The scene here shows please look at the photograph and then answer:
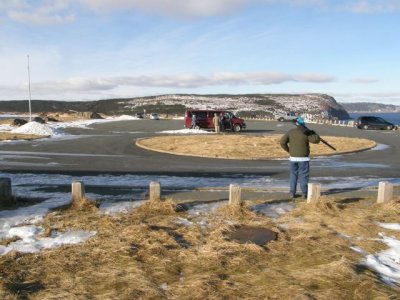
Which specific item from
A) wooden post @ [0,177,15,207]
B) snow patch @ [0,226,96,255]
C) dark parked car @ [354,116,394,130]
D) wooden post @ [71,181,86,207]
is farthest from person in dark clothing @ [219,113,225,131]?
snow patch @ [0,226,96,255]

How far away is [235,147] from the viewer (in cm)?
2080

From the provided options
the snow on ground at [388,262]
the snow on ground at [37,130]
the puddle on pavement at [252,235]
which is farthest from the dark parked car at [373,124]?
the puddle on pavement at [252,235]

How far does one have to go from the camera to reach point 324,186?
12047 mm

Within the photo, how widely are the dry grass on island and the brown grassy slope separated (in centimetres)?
→ 1093

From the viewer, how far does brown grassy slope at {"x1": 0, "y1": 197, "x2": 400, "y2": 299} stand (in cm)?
494

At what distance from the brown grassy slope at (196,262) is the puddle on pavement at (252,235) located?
14cm

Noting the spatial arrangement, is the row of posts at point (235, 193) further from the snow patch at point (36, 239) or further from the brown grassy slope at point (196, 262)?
the snow patch at point (36, 239)

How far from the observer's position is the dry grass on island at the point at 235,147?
63.4 feet

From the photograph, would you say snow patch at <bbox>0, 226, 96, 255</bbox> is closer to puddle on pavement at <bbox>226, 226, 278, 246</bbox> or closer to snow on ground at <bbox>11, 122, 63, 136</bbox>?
puddle on pavement at <bbox>226, 226, 278, 246</bbox>

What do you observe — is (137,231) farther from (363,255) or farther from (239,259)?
(363,255)

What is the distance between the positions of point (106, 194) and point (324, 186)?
625cm

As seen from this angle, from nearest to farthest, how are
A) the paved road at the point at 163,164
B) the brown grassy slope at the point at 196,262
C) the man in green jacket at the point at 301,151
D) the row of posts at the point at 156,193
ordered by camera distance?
the brown grassy slope at the point at 196,262 → the row of posts at the point at 156,193 → the man in green jacket at the point at 301,151 → the paved road at the point at 163,164

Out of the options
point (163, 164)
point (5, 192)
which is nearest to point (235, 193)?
point (5, 192)

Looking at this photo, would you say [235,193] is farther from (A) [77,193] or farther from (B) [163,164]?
(B) [163,164]
